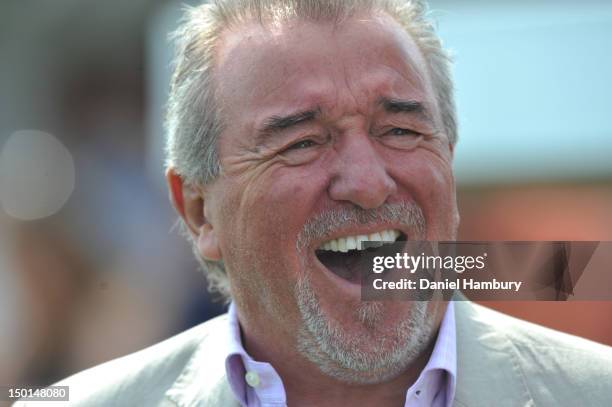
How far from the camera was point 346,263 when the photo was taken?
2133 mm

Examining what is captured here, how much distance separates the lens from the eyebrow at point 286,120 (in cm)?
214

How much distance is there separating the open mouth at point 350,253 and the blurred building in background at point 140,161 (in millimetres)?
1416

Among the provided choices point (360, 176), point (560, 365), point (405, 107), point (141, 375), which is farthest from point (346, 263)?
point (141, 375)

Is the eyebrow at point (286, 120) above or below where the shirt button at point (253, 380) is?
above

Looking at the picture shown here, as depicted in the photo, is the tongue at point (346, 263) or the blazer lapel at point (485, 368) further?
the tongue at point (346, 263)

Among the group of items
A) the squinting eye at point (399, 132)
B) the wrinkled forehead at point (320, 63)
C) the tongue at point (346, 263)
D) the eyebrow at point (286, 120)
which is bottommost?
the tongue at point (346, 263)

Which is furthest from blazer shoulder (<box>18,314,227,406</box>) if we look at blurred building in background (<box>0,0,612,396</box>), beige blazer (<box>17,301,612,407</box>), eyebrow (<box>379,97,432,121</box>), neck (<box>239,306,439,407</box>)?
blurred building in background (<box>0,0,612,396</box>)

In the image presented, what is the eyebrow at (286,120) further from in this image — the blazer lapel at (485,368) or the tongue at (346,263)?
the blazer lapel at (485,368)

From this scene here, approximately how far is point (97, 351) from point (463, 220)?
222cm

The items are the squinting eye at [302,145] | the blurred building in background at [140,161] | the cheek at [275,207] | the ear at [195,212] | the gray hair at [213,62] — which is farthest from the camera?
the blurred building in background at [140,161]

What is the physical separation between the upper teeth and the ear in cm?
48

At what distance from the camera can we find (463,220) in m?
4.20

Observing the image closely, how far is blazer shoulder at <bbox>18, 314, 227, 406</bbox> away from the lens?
2377 mm

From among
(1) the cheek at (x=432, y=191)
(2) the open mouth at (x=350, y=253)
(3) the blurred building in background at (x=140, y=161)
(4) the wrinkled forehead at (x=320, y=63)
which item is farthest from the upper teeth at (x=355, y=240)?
(3) the blurred building in background at (x=140, y=161)
